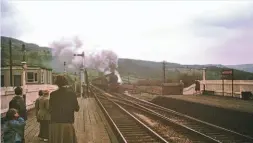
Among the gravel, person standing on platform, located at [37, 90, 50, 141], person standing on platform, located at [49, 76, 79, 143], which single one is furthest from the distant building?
person standing on platform, located at [49, 76, 79, 143]

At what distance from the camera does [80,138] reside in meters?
11.9

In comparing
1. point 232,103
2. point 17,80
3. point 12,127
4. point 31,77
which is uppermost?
point 31,77

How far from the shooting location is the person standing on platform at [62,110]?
23.0ft

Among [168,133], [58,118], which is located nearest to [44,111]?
[58,118]

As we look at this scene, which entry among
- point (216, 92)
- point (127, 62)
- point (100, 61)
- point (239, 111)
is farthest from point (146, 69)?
point (239, 111)

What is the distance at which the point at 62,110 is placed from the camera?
23.0ft

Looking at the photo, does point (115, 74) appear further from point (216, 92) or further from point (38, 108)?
point (38, 108)

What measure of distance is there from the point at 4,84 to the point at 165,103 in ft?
44.5

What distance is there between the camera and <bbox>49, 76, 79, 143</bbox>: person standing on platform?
23.0 feet

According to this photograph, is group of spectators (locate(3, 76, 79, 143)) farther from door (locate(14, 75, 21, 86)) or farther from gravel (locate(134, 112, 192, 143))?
door (locate(14, 75, 21, 86))

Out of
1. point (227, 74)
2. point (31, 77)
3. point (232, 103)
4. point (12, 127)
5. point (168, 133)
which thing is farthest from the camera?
point (31, 77)

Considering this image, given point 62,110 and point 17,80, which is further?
point 17,80

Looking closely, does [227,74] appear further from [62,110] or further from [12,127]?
[12,127]

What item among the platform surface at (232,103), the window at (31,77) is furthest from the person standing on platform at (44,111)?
the window at (31,77)
